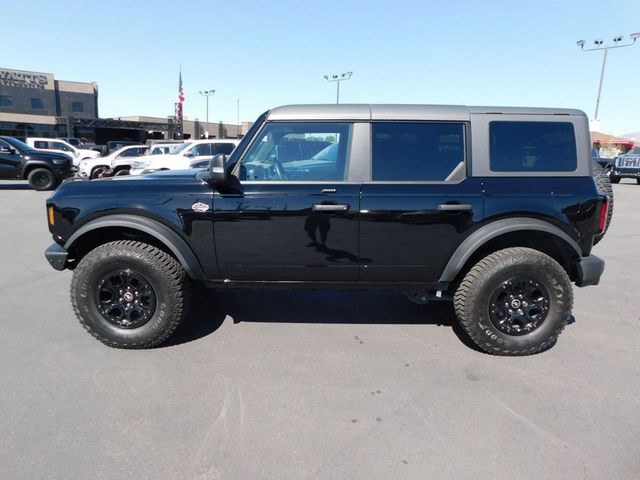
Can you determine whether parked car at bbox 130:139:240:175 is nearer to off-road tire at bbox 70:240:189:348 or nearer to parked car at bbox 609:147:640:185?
off-road tire at bbox 70:240:189:348

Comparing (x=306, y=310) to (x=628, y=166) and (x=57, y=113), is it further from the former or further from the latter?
(x=57, y=113)

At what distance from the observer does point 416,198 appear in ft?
10.2

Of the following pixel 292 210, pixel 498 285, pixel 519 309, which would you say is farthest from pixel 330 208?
pixel 519 309

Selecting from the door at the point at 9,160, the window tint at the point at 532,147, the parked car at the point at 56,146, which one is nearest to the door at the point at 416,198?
the window tint at the point at 532,147

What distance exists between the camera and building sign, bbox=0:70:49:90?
53.5 meters

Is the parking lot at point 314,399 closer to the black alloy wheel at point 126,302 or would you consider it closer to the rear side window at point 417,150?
the black alloy wheel at point 126,302

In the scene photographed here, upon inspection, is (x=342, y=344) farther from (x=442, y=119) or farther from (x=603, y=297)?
(x=603, y=297)

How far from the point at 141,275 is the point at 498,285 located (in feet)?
9.22

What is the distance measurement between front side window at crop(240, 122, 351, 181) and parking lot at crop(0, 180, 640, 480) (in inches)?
55.3

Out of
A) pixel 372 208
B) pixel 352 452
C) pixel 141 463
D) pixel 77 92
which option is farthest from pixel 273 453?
pixel 77 92

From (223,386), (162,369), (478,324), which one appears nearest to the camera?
(223,386)

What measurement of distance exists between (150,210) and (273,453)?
78.3 inches

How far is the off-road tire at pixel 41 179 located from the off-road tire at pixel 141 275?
43.6 ft

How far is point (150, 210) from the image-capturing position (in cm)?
318
